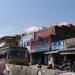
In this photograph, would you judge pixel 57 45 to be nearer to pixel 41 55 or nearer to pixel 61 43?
pixel 61 43

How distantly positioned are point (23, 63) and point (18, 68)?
657cm

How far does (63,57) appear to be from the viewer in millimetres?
46812

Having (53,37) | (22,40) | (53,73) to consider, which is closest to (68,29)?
(53,37)

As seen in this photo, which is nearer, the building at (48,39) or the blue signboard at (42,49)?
the building at (48,39)

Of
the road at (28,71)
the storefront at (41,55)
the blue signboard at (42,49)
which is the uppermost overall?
the blue signboard at (42,49)

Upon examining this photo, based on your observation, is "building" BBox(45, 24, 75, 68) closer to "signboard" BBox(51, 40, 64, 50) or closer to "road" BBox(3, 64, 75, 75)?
"signboard" BBox(51, 40, 64, 50)

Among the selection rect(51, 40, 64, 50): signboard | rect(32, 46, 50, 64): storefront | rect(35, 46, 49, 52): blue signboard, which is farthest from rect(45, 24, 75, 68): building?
rect(32, 46, 50, 64): storefront

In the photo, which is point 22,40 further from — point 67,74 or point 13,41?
point 67,74

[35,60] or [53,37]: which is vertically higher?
[53,37]

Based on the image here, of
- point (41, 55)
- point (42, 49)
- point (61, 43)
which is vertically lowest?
point (41, 55)

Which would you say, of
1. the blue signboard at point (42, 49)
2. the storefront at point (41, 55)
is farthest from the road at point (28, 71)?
the storefront at point (41, 55)

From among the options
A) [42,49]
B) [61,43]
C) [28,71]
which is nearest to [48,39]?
[42,49]

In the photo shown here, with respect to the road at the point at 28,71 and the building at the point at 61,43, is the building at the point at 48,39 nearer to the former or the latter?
the building at the point at 61,43

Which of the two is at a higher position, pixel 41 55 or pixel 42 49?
pixel 42 49
